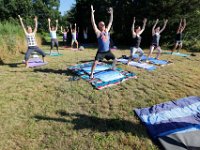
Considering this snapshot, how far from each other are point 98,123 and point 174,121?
72.5 inches

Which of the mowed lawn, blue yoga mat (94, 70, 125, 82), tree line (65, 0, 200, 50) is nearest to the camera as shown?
the mowed lawn

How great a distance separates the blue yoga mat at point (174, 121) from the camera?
3.80 m

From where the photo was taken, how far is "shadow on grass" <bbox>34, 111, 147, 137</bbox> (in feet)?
14.2

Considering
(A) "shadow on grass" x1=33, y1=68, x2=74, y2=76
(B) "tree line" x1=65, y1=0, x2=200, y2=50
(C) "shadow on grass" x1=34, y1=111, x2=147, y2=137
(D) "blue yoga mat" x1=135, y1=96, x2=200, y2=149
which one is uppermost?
(B) "tree line" x1=65, y1=0, x2=200, y2=50

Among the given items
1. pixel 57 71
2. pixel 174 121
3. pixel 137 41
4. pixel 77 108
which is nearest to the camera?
pixel 174 121

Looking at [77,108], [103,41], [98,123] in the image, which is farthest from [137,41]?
[98,123]

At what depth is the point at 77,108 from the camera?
17.3 feet

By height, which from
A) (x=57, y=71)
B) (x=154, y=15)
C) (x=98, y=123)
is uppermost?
(x=154, y=15)

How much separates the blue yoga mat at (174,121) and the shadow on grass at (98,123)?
1.05 feet

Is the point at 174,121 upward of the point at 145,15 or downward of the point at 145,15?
downward

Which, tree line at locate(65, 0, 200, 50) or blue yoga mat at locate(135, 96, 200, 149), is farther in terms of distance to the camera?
tree line at locate(65, 0, 200, 50)

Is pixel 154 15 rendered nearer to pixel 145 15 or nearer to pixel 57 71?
pixel 145 15

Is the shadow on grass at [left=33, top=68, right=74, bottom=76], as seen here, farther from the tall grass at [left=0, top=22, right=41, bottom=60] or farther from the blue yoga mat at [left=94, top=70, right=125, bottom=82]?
the tall grass at [left=0, top=22, right=41, bottom=60]

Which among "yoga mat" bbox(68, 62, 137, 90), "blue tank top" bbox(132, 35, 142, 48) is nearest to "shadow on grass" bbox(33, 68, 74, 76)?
"yoga mat" bbox(68, 62, 137, 90)
